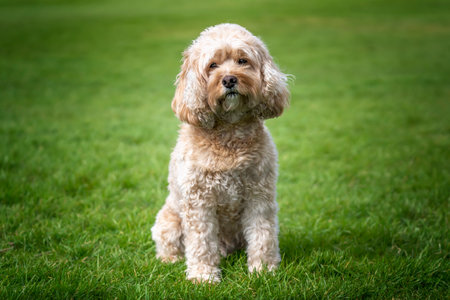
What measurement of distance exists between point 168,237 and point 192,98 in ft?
4.17

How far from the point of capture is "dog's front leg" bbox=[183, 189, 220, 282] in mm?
3402

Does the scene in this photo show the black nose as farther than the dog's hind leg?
No

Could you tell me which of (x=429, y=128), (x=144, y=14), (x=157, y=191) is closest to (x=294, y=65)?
(x=429, y=128)

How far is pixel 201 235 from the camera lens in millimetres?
3438

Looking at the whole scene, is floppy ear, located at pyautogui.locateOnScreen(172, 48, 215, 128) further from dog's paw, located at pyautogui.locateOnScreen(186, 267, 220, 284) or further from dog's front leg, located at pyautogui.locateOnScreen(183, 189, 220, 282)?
dog's paw, located at pyautogui.locateOnScreen(186, 267, 220, 284)

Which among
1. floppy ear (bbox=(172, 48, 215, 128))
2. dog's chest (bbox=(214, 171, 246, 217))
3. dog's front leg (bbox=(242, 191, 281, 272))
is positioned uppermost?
floppy ear (bbox=(172, 48, 215, 128))

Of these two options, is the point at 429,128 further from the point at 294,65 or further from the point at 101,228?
the point at 294,65

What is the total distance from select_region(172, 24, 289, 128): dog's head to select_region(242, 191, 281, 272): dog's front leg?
708 mm

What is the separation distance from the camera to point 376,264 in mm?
3428

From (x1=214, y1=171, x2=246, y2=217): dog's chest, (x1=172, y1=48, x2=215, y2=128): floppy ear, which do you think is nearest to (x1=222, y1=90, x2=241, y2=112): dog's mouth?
(x1=172, y1=48, x2=215, y2=128): floppy ear

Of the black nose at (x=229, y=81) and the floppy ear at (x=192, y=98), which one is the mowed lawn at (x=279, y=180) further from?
the black nose at (x=229, y=81)

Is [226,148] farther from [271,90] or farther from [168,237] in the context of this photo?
[168,237]

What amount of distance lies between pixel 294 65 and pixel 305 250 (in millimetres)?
12419

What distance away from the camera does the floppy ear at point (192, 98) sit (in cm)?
331
